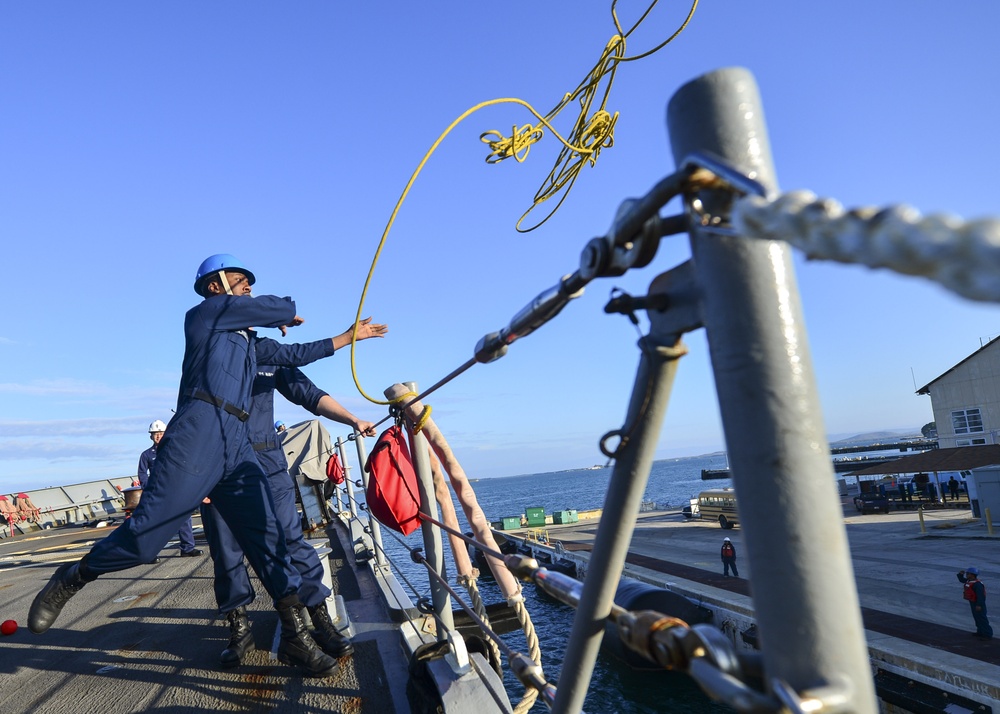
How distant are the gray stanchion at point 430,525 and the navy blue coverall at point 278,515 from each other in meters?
1.03

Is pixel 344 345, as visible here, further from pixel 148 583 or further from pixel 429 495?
pixel 148 583

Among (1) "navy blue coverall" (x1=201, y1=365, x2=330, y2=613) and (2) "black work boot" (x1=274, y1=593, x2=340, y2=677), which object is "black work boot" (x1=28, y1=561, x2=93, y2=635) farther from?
(2) "black work boot" (x1=274, y1=593, x2=340, y2=677)

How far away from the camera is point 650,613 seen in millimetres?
1054

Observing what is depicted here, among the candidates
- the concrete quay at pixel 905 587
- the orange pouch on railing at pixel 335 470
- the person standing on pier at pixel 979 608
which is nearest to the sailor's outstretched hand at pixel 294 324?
the concrete quay at pixel 905 587

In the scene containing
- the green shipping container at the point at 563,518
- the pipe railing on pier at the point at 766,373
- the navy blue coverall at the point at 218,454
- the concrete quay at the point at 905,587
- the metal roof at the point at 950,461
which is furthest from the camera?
the green shipping container at the point at 563,518

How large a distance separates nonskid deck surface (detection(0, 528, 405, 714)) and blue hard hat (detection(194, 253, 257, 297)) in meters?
2.07

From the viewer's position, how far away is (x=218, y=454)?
Answer: 324 centimetres

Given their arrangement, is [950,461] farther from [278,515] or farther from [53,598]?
[53,598]

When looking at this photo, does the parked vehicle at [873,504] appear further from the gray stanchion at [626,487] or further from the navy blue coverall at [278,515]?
the gray stanchion at [626,487]

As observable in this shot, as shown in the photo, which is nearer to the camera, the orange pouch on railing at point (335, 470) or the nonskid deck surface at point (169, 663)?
the nonskid deck surface at point (169, 663)

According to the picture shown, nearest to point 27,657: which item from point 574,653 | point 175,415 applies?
point 175,415

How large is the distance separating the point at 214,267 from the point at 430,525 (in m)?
2.03

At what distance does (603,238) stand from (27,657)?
4767mm

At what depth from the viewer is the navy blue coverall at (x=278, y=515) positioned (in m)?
3.73
